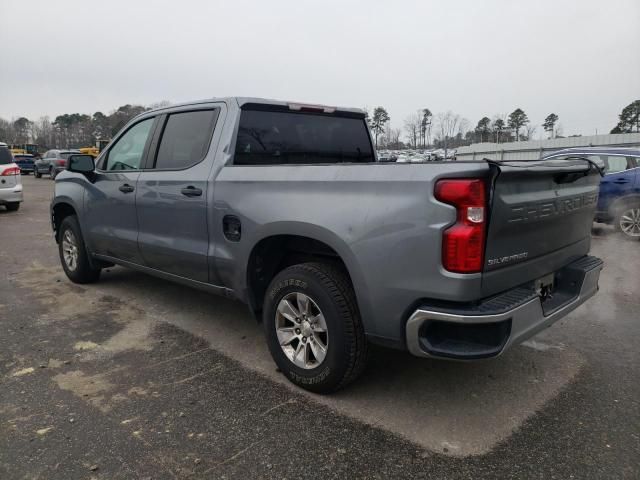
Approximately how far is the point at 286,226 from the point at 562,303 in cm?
178

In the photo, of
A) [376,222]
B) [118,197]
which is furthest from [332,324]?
[118,197]

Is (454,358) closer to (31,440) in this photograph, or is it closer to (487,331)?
(487,331)

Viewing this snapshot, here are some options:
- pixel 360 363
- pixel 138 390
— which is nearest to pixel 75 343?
pixel 138 390

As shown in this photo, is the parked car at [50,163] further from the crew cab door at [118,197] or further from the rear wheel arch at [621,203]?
the rear wheel arch at [621,203]

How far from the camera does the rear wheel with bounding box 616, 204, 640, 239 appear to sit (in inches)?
351

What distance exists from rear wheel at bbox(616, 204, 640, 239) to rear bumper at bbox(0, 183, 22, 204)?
45.0 feet

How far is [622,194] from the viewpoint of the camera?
9.06 meters

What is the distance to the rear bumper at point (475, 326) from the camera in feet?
7.98

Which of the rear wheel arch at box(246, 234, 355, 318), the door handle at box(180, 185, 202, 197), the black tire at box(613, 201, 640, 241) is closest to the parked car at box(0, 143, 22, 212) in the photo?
the door handle at box(180, 185, 202, 197)

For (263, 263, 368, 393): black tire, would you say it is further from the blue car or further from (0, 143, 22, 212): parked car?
(0, 143, 22, 212): parked car

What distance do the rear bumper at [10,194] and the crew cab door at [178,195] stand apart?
33.5 feet

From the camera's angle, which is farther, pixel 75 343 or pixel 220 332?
pixel 220 332

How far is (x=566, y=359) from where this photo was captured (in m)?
3.68

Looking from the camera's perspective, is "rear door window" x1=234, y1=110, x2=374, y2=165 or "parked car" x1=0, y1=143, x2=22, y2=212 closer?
"rear door window" x1=234, y1=110, x2=374, y2=165
